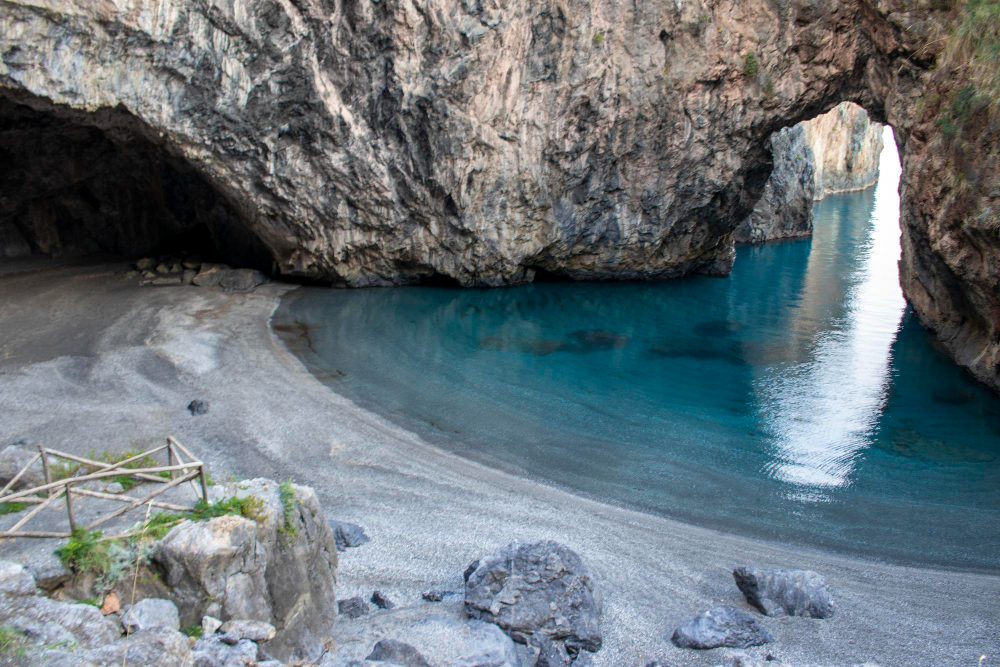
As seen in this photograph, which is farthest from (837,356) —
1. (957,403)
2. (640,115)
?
(640,115)

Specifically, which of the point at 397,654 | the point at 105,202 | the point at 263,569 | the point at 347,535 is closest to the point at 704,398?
the point at 347,535

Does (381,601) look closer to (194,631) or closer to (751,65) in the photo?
(194,631)

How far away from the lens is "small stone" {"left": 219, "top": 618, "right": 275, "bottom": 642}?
7137 millimetres

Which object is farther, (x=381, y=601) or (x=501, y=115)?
(x=501, y=115)

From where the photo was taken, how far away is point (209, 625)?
707 cm

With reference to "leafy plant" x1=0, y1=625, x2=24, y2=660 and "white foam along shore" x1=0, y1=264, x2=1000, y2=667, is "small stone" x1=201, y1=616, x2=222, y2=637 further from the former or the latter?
"white foam along shore" x1=0, y1=264, x2=1000, y2=667

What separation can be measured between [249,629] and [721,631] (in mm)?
5906

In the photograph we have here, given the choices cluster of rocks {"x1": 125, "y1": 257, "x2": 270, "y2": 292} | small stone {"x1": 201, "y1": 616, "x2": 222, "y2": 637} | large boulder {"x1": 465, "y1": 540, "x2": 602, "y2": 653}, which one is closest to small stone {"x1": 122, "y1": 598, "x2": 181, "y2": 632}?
small stone {"x1": 201, "y1": 616, "x2": 222, "y2": 637}

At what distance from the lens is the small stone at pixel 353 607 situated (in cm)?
936

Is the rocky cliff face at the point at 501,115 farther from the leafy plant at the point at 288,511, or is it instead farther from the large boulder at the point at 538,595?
the leafy plant at the point at 288,511

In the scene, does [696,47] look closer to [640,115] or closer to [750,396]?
[640,115]

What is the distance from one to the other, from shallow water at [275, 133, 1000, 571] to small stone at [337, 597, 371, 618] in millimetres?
6050

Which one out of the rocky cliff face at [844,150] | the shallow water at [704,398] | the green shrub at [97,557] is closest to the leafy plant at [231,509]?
the green shrub at [97,557]

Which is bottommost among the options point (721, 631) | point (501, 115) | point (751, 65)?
point (721, 631)
